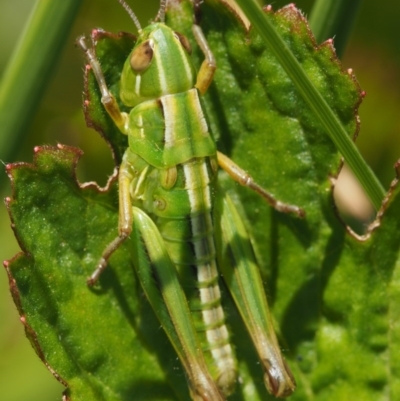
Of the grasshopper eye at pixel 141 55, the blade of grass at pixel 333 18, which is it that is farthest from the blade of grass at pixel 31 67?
the blade of grass at pixel 333 18

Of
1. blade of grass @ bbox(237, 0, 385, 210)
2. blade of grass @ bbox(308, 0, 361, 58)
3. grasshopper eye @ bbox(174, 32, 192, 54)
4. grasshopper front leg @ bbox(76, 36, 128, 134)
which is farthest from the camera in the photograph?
blade of grass @ bbox(308, 0, 361, 58)

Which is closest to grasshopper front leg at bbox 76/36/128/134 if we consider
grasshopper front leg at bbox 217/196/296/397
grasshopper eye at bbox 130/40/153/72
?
grasshopper eye at bbox 130/40/153/72

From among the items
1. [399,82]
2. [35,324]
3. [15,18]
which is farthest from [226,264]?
[15,18]

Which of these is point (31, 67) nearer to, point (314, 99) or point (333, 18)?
point (314, 99)

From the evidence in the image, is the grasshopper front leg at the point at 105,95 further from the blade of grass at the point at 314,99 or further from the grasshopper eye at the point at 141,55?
the blade of grass at the point at 314,99

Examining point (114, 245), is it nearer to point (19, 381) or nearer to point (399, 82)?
point (19, 381)

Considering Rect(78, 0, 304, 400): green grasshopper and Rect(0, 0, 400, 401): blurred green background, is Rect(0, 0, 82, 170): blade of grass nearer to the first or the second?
Rect(78, 0, 304, 400): green grasshopper
